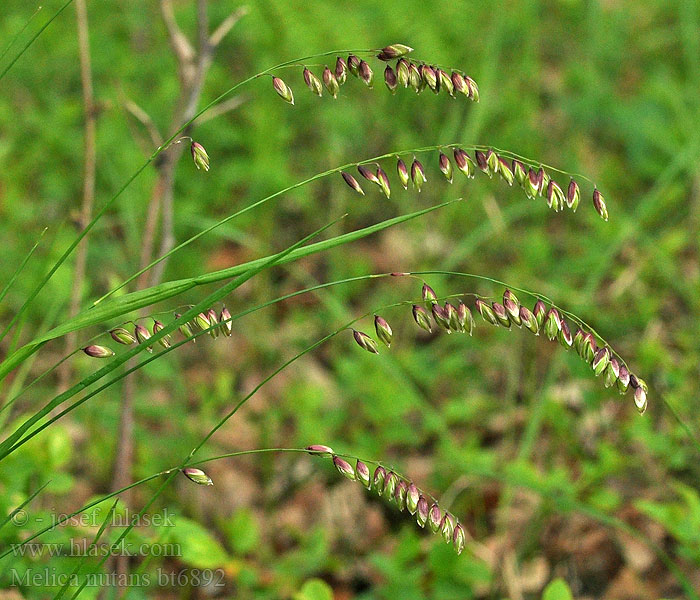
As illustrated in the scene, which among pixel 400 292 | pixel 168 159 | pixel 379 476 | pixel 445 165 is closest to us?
pixel 379 476

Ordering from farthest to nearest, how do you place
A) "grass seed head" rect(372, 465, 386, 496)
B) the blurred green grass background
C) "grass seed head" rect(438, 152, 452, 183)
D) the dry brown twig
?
the blurred green grass background < the dry brown twig < "grass seed head" rect(438, 152, 452, 183) < "grass seed head" rect(372, 465, 386, 496)

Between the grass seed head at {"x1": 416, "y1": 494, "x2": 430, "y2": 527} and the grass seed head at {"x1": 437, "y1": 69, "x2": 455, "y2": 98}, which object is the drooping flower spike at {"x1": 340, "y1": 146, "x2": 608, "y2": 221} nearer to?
the grass seed head at {"x1": 437, "y1": 69, "x2": 455, "y2": 98}

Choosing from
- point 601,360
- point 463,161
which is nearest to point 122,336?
point 463,161

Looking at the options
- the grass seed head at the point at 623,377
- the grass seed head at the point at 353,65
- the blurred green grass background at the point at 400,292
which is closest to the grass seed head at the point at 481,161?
the grass seed head at the point at 353,65

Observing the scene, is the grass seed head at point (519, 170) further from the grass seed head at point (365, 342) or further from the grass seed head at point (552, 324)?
the grass seed head at point (365, 342)

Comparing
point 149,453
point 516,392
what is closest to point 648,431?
point 516,392

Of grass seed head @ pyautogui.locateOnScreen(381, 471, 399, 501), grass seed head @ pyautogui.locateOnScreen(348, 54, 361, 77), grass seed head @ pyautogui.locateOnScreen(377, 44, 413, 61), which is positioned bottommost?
grass seed head @ pyautogui.locateOnScreen(381, 471, 399, 501)

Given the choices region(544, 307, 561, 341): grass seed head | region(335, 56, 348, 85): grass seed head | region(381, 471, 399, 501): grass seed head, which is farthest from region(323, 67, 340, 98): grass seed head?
region(381, 471, 399, 501): grass seed head

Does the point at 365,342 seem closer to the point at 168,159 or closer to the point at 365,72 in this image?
the point at 365,72
